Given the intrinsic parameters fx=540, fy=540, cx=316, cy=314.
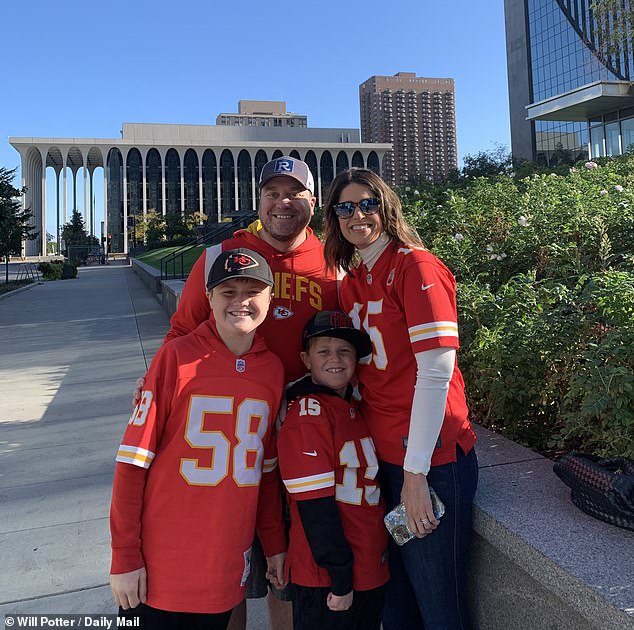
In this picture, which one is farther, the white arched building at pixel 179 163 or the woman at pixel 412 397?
the white arched building at pixel 179 163

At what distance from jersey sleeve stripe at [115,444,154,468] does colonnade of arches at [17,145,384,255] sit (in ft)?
311

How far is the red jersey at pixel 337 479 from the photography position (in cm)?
184

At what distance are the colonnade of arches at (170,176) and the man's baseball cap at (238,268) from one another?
94.4m

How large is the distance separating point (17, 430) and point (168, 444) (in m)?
4.30

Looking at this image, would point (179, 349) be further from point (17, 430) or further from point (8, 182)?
point (8, 182)

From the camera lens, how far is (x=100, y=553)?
3.20 m

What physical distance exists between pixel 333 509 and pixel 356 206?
1082 millimetres

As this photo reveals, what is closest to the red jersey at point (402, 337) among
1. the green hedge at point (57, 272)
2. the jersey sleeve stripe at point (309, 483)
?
A: the jersey sleeve stripe at point (309, 483)

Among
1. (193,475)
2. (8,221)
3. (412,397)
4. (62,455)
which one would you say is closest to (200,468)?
(193,475)

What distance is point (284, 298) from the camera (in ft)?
7.75

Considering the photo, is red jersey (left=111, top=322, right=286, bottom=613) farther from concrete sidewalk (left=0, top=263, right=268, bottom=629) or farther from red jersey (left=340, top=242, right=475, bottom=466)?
concrete sidewalk (left=0, top=263, right=268, bottom=629)

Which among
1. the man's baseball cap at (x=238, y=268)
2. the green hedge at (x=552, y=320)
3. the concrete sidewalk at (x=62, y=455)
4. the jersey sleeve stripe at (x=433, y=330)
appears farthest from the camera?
the concrete sidewalk at (x=62, y=455)

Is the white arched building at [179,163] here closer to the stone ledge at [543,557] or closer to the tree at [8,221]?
the tree at [8,221]

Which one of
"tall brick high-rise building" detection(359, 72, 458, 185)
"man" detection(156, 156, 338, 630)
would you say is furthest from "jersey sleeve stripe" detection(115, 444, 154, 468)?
"tall brick high-rise building" detection(359, 72, 458, 185)
